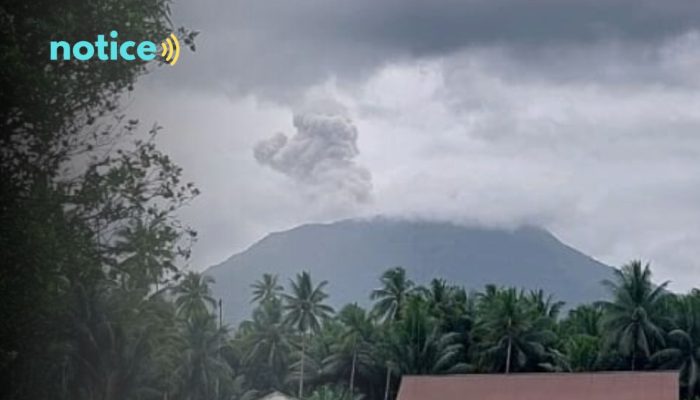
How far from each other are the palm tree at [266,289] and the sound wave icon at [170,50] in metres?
11.4

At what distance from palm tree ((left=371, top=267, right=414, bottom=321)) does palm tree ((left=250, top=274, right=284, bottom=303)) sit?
2395 mm

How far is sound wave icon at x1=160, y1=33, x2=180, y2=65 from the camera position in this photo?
229cm

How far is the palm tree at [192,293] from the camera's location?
7.93 feet

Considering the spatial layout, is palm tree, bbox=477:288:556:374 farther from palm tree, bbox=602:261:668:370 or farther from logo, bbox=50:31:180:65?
logo, bbox=50:31:180:65

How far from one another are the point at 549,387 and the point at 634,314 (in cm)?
466

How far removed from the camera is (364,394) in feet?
58.4

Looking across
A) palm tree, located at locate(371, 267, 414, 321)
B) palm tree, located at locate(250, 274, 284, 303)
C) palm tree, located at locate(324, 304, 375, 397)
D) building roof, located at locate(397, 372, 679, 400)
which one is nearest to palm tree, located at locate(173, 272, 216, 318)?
building roof, located at locate(397, 372, 679, 400)

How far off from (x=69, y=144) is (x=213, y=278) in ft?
2.46

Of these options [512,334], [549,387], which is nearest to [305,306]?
[512,334]

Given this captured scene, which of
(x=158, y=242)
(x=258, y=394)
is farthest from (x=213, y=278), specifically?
Result: (x=258, y=394)

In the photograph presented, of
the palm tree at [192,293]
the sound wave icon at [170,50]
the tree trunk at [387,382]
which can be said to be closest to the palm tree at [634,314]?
the tree trunk at [387,382]

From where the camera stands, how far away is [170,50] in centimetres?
230

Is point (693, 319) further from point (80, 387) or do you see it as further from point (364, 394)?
point (80, 387)

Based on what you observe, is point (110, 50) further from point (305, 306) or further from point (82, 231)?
point (305, 306)
